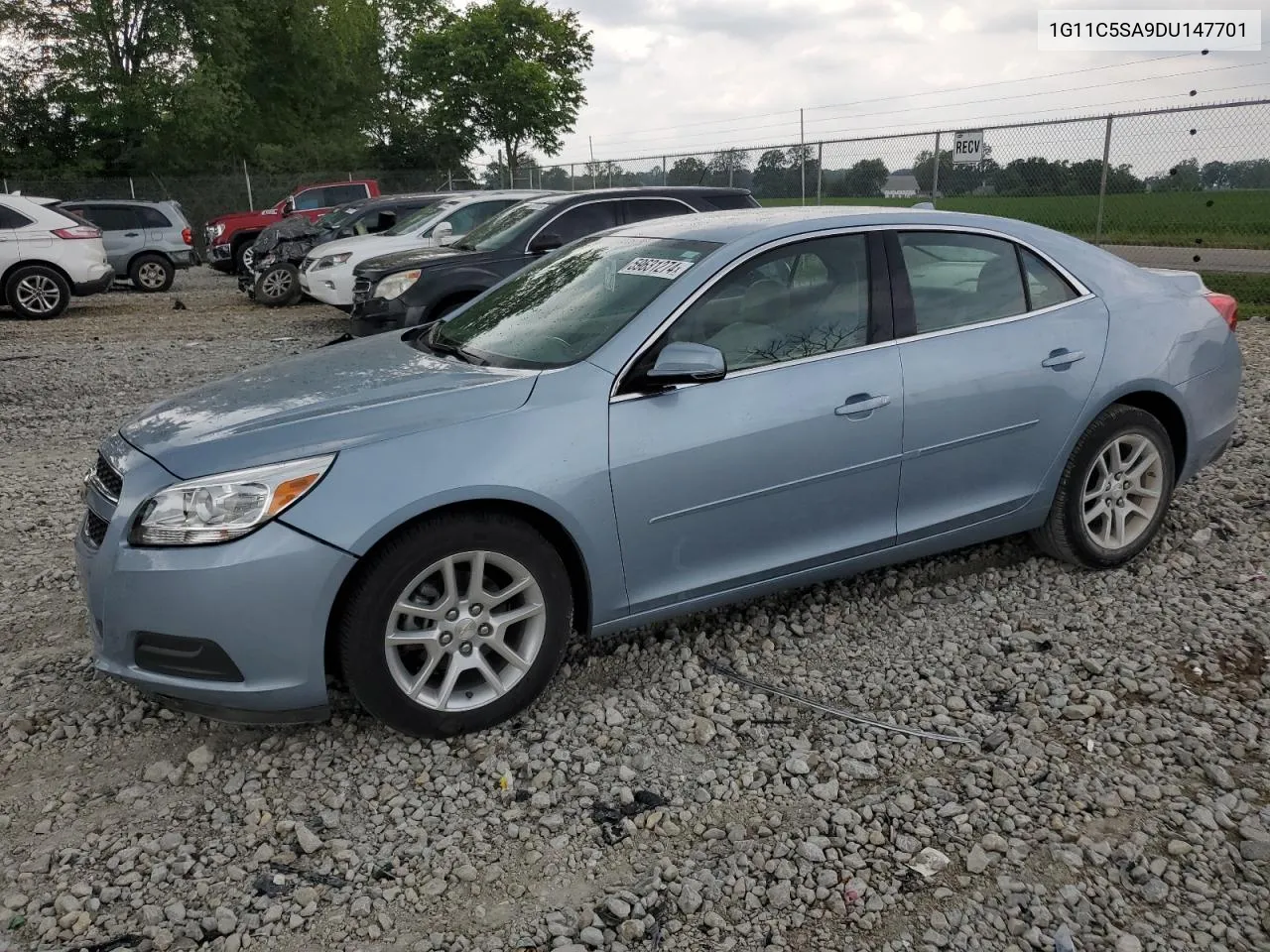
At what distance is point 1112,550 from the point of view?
4.51 meters

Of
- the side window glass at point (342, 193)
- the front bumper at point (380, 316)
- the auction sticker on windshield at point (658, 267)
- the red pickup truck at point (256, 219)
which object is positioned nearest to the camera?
the auction sticker on windshield at point (658, 267)

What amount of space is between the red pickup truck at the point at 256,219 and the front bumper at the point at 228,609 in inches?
634

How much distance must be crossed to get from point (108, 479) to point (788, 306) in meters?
2.41

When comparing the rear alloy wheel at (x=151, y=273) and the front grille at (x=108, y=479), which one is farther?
the rear alloy wheel at (x=151, y=273)

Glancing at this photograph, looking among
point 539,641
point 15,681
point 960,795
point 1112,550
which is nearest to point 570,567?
point 539,641

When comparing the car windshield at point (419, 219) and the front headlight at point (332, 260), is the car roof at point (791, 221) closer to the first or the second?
the front headlight at point (332, 260)

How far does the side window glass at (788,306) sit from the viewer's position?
3.68 meters

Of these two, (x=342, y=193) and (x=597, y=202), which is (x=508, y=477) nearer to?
(x=597, y=202)

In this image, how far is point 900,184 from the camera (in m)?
15.6

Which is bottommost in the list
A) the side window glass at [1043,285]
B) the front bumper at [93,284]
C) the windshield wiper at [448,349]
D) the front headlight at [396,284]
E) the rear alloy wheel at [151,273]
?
the rear alloy wheel at [151,273]

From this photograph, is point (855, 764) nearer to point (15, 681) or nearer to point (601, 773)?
point (601, 773)

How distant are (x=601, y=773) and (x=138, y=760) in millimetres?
1499

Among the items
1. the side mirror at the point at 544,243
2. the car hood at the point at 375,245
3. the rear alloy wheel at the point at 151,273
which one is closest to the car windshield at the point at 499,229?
the side mirror at the point at 544,243

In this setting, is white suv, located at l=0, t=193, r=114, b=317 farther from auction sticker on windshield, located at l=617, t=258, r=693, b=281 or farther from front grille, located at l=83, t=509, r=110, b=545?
auction sticker on windshield, located at l=617, t=258, r=693, b=281
